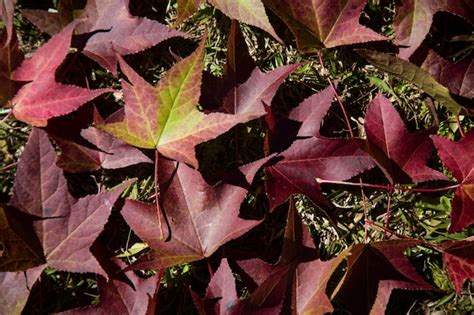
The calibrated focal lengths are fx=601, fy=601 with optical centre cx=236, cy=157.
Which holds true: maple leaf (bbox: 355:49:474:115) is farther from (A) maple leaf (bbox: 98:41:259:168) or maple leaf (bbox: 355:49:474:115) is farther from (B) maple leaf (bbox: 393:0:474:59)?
(A) maple leaf (bbox: 98:41:259:168)

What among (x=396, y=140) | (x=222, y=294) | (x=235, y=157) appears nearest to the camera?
(x=222, y=294)

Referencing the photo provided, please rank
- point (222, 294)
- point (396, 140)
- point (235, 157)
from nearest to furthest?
point (222, 294) < point (396, 140) < point (235, 157)

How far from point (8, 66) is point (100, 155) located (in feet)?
0.91

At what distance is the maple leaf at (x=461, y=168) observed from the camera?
1321 mm

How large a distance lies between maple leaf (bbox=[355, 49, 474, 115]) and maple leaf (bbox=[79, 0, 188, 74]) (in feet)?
1.43

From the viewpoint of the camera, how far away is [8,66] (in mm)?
1314

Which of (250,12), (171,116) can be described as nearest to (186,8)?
(250,12)

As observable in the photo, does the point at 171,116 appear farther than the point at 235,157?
No

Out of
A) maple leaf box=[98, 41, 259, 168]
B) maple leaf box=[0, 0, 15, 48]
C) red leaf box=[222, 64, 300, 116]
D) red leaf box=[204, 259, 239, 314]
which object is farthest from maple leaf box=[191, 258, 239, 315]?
maple leaf box=[0, 0, 15, 48]

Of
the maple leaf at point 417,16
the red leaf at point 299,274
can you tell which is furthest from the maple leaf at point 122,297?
the maple leaf at point 417,16

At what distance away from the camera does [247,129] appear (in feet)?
4.90

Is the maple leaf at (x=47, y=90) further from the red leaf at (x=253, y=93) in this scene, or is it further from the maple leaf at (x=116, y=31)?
the red leaf at (x=253, y=93)

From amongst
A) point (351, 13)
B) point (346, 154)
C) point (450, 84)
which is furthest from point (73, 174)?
point (450, 84)

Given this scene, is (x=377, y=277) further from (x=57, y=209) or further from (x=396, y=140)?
(x=57, y=209)
